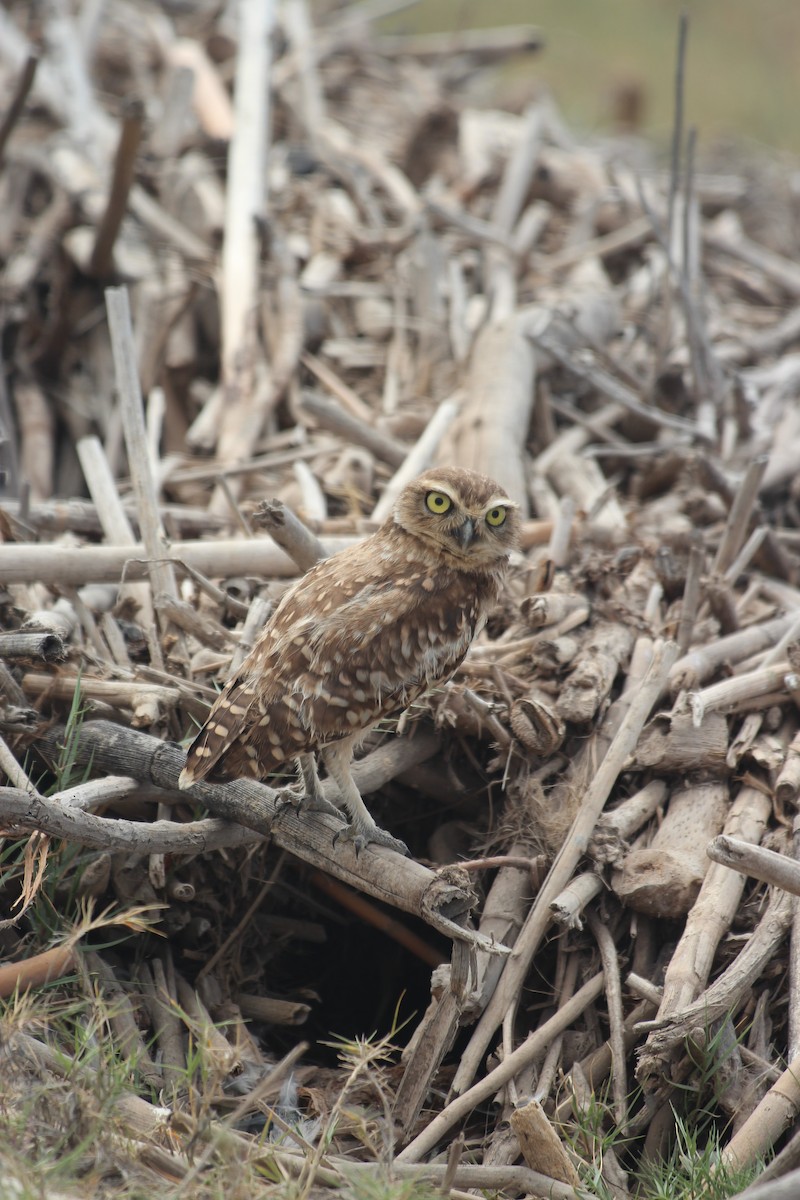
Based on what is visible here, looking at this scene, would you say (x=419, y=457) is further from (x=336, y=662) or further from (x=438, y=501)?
(x=336, y=662)

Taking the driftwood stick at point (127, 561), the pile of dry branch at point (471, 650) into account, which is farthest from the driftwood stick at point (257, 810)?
the driftwood stick at point (127, 561)

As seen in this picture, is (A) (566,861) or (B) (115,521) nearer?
(A) (566,861)

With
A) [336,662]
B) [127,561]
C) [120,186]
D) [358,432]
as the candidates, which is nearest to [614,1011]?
[336,662]

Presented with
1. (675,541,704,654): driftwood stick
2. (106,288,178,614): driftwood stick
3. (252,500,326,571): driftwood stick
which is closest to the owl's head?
(252,500,326,571): driftwood stick

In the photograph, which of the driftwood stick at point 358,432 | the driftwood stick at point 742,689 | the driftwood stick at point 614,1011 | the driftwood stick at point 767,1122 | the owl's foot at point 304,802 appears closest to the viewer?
the driftwood stick at point 767,1122

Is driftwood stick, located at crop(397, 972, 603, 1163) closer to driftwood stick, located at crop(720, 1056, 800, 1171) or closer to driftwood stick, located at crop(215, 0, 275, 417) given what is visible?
driftwood stick, located at crop(720, 1056, 800, 1171)

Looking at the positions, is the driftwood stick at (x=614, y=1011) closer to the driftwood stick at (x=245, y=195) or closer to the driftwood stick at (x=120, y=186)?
the driftwood stick at (x=245, y=195)

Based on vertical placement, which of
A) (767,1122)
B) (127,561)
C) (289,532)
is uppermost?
(289,532)
